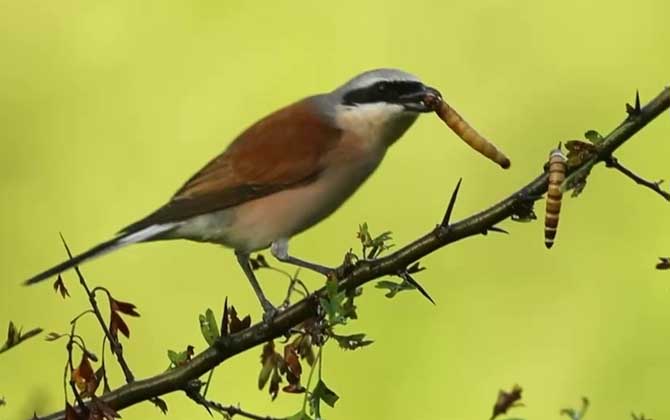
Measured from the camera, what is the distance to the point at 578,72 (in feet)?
12.6

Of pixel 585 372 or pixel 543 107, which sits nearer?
pixel 585 372

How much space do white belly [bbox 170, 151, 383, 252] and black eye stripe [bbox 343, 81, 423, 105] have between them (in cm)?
9

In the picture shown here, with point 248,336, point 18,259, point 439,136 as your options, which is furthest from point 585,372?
point 248,336

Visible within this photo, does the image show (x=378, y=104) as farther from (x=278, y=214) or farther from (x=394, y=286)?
(x=394, y=286)

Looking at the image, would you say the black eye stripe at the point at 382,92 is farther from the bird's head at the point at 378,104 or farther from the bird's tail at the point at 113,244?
the bird's tail at the point at 113,244

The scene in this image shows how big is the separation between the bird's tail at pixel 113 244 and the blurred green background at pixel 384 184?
119 cm

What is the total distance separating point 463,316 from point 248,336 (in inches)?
79.8

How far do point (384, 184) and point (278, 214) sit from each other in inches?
61.5

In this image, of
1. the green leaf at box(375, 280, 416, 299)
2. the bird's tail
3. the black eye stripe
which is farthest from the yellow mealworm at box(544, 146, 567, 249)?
the black eye stripe

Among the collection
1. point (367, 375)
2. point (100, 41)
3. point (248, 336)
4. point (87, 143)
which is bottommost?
point (248, 336)

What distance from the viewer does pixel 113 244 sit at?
1.81 metres

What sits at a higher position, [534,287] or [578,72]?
[578,72]

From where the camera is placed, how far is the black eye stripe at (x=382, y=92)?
1934mm

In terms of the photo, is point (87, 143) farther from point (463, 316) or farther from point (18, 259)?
point (463, 316)
